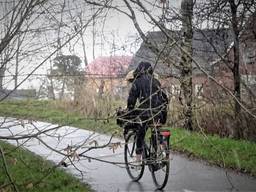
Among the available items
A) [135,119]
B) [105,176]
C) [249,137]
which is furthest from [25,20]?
[249,137]

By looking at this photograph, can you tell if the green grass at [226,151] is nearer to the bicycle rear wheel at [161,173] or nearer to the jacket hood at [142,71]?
the bicycle rear wheel at [161,173]

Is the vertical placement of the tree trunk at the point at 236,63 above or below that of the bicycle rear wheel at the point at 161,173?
above

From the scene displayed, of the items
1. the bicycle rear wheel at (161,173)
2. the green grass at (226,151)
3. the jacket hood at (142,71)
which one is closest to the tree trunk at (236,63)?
the green grass at (226,151)

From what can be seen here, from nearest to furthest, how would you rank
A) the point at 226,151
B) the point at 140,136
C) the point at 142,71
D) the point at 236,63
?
the point at 142,71 < the point at 140,136 < the point at 226,151 < the point at 236,63

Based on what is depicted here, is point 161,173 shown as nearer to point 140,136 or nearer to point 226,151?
point 140,136

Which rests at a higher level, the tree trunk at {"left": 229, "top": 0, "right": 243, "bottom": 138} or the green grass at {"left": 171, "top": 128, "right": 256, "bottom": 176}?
the tree trunk at {"left": 229, "top": 0, "right": 243, "bottom": 138}

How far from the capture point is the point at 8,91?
5.20 metres

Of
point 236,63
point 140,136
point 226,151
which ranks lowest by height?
point 226,151

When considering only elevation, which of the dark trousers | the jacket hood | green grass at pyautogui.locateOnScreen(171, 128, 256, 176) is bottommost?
green grass at pyautogui.locateOnScreen(171, 128, 256, 176)

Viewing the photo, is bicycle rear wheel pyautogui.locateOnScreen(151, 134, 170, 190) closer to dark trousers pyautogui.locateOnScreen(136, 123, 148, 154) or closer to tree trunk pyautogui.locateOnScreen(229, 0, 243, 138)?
dark trousers pyautogui.locateOnScreen(136, 123, 148, 154)

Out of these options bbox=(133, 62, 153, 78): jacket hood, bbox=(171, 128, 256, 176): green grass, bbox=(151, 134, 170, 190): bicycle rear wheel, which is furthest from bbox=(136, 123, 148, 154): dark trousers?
bbox=(133, 62, 153, 78): jacket hood

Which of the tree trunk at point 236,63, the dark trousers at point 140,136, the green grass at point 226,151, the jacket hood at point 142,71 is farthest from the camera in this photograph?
the tree trunk at point 236,63

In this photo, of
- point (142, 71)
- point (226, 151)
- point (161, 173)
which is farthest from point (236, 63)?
point (142, 71)

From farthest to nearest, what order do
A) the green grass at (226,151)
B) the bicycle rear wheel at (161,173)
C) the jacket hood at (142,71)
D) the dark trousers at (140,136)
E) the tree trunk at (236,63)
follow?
the tree trunk at (236,63)
the green grass at (226,151)
the dark trousers at (140,136)
the bicycle rear wheel at (161,173)
the jacket hood at (142,71)
